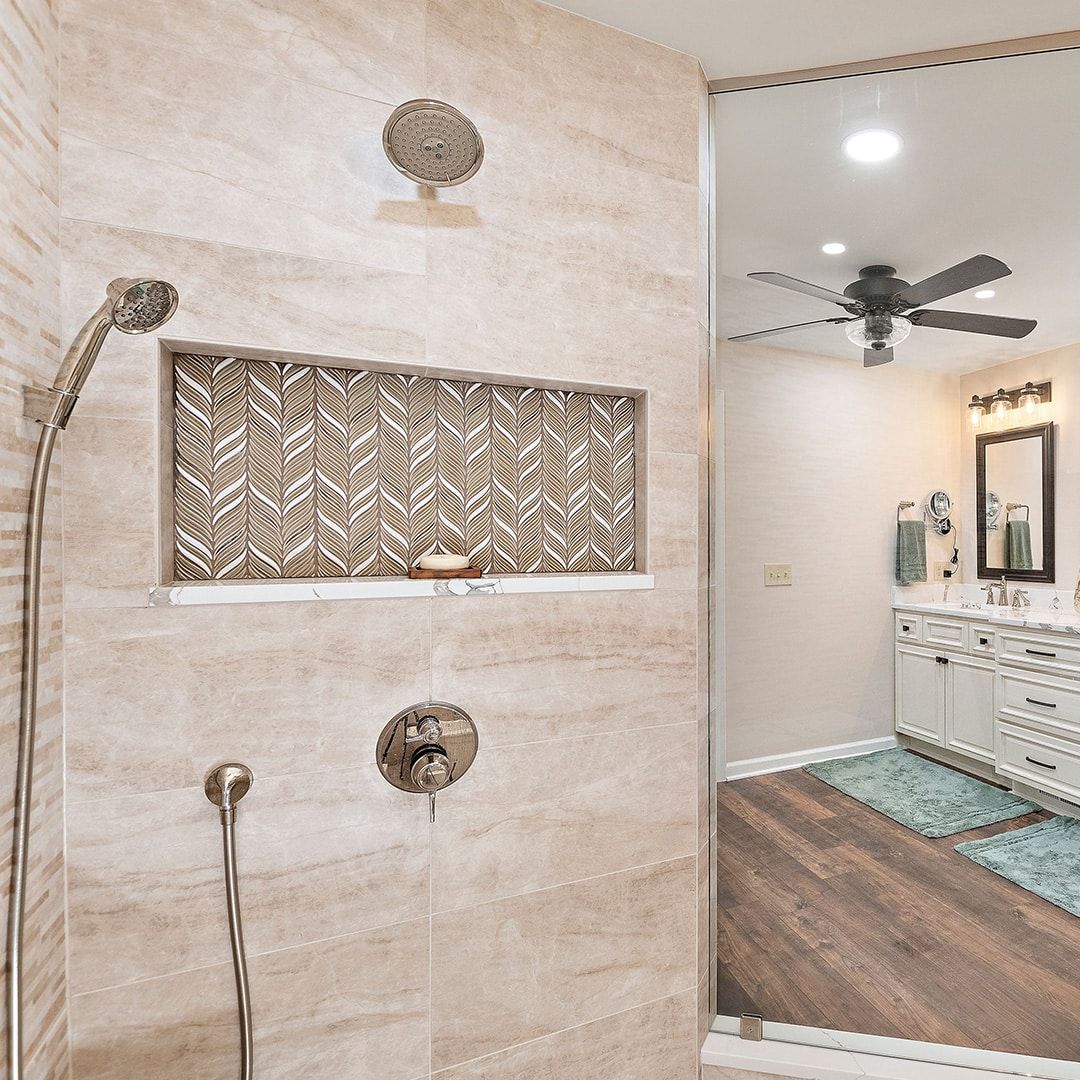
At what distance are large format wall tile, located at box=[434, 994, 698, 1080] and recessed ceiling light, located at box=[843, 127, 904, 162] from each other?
2004mm

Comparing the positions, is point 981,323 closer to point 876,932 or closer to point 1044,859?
point 1044,859

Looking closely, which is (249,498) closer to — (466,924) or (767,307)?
(466,924)

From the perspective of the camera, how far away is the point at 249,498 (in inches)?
46.8

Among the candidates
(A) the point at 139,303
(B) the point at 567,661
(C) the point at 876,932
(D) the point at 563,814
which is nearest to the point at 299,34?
(A) the point at 139,303

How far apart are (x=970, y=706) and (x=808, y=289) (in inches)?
41.4

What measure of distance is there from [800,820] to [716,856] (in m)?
0.22

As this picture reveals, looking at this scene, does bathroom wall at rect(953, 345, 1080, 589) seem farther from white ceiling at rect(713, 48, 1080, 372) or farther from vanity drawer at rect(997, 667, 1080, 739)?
vanity drawer at rect(997, 667, 1080, 739)

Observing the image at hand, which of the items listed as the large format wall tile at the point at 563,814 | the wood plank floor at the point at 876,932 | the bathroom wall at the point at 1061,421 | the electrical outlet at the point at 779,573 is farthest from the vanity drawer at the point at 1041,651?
the large format wall tile at the point at 563,814

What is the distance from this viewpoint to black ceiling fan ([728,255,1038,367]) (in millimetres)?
1400

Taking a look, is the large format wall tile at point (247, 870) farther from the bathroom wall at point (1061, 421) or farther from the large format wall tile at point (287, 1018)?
the bathroom wall at point (1061, 421)

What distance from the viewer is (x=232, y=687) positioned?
1.10 metres

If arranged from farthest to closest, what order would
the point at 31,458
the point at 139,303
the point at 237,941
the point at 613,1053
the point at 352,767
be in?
the point at 613,1053 < the point at 352,767 < the point at 237,941 < the point at 31,458 < the point at 139,303

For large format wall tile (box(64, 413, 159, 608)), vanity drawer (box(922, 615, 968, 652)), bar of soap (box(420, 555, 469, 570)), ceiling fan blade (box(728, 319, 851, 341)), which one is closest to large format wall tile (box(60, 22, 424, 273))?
large format wall tile (box(64, 413, 159, 608))

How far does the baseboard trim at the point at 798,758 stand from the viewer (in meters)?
1.49
